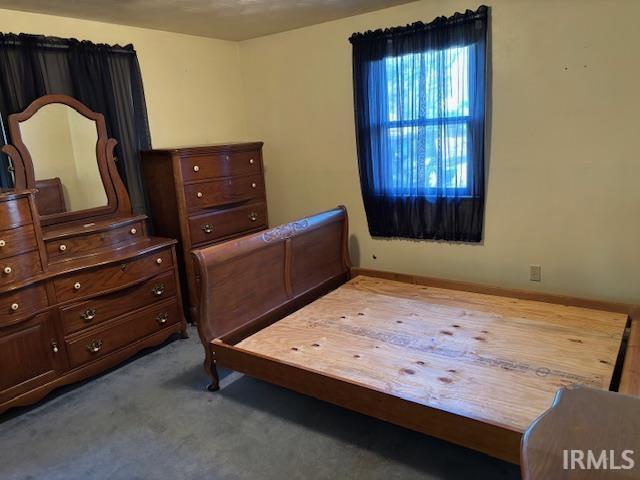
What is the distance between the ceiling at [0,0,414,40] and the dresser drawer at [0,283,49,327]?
170 cm

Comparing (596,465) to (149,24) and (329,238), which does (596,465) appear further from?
(149,24)

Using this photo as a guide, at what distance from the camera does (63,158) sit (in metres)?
3.10

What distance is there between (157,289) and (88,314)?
493 millimetres

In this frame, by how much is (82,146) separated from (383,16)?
235 centimetres

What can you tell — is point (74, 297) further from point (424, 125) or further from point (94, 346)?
point (424, 125)

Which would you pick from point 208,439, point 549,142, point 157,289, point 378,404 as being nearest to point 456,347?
point 378,404

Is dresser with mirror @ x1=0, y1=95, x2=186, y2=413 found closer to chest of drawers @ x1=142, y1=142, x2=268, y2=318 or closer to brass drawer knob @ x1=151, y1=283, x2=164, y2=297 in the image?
brass drawer knob @ x1=151, y1=283, x2=164, y2=297

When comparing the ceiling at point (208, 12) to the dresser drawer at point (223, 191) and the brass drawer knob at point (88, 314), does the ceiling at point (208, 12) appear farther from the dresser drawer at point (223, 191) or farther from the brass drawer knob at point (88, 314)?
the brass drawer knob at point (88, 314)

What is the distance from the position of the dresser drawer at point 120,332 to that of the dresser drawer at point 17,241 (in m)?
0.58

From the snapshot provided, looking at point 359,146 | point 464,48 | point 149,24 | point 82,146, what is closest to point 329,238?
point 359,146

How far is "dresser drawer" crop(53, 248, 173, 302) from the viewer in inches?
105

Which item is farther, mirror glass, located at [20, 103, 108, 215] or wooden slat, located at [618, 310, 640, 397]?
mirror glass, located at [20, 103, 108, 215]

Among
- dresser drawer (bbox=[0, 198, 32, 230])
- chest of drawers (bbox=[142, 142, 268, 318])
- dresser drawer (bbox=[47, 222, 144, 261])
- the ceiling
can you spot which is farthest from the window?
dresser drawer (bbox=[0, 198, 32, 230])

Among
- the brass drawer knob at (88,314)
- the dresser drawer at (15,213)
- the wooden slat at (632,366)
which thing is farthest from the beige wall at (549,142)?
the dresser drawer at (15,213)
